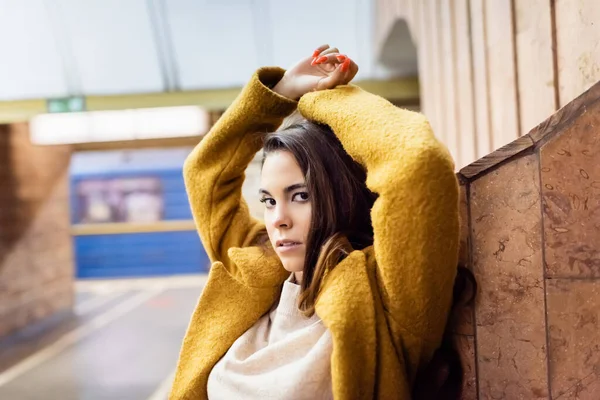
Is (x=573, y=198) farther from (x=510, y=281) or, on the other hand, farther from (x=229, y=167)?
(x=229, y=167)

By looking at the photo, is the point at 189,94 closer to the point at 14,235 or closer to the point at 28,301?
the point at 14,235

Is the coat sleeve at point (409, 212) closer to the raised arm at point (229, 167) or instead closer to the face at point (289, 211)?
the face at point (289, 211)

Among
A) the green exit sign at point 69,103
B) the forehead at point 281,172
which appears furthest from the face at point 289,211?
the green exit sign at point 69,103

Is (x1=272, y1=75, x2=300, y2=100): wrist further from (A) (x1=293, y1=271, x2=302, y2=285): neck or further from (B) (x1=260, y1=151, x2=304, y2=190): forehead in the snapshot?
(A) (x1=293, y1=271, x2=302, y2=285): neck

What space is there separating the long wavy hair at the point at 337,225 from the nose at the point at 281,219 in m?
0.05

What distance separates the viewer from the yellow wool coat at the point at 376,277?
0.80 m

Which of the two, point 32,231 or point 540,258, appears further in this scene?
point 32,231

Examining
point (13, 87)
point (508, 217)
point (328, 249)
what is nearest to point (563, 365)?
point (508, 217)

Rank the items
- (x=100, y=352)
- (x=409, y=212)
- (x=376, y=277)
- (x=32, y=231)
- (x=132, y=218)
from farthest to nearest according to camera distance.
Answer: (x=132, y=218)
(x=32, y=231)
(x=100, y=352)
(x=376, y=277)
(x=409, y=212)

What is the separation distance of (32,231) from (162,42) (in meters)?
2.27

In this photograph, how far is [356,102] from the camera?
94 cm

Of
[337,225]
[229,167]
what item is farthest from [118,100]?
[337,225]

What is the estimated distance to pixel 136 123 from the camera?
4539mm

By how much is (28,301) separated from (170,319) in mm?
1321
